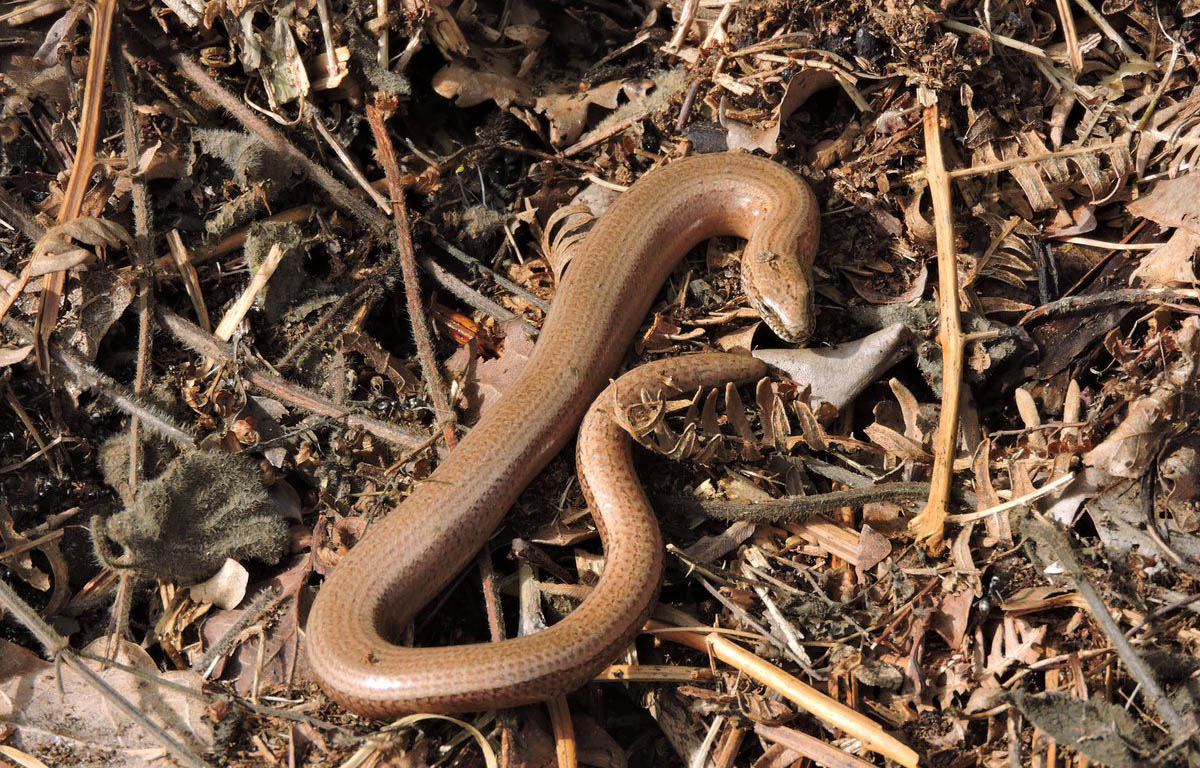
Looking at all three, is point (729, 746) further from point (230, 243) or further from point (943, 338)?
point (230, 243)

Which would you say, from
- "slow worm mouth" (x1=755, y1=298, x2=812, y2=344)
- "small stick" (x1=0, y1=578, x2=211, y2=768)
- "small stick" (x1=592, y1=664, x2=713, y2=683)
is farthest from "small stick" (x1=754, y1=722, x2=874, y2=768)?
"small stick" (x1=0, y1=578, x2=211, y2=768)

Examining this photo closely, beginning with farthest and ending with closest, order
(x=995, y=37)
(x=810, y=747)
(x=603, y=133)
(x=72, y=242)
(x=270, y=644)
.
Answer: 1. (x=603, y=133)
2. (x=995, y=37)
3. (x=72, y=242)
4. (x=270, y=644)
5. (x=810, y=747)

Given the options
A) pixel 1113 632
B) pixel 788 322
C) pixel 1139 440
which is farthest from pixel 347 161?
pixel 1113 632

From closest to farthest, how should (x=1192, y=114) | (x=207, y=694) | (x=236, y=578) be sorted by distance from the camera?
(x=207, y=694) < (x=236, y=578) < (x=1192, y=114)

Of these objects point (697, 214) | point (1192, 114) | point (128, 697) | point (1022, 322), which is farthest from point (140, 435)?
point (1192, 114)

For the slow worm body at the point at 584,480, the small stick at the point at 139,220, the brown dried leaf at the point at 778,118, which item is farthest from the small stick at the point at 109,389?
the brown dried leaf at the point at 778,118

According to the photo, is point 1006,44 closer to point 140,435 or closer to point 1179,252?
point 1179,252

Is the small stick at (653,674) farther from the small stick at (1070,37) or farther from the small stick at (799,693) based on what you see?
the small stick at (1070,37)
